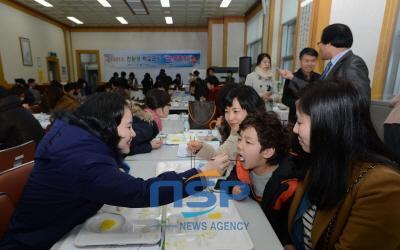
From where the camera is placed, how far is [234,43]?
927cm

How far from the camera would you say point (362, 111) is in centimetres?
90

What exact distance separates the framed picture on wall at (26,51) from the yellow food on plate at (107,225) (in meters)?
7.85

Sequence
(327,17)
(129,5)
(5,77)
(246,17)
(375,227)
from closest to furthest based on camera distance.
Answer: (375,227)
(327,17)
(5,77)
(129,5)
(246,17)

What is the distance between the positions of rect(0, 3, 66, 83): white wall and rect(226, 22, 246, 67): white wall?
6157 mm

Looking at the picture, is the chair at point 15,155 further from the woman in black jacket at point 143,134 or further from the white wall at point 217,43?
the white wall at point 217,43

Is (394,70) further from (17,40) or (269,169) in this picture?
(17,40)

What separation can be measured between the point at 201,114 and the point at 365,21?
90.0 inches

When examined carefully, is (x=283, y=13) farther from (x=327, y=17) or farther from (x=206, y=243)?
(x=206, y=243)

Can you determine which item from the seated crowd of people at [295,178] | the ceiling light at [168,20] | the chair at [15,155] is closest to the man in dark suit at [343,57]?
the seated crowd of people at [295,178]

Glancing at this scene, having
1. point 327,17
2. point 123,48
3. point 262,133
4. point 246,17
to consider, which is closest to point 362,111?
point 262,133

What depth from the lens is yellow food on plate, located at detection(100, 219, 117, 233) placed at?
1.00 m

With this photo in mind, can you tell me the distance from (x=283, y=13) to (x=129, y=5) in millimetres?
4205

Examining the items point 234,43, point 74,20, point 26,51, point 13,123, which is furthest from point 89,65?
point 13,123

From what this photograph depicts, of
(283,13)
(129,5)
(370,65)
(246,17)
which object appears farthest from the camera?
(246,17)
